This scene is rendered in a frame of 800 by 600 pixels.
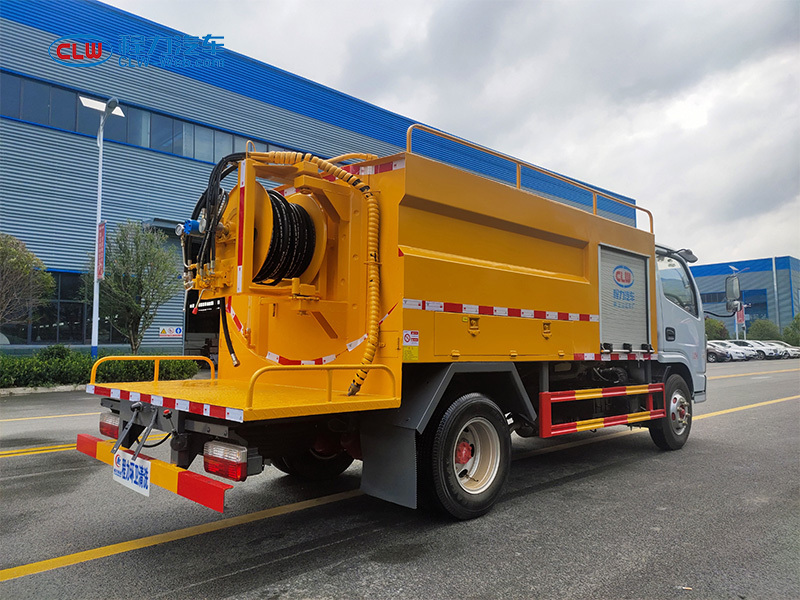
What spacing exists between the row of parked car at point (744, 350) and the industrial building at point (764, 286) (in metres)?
26.1

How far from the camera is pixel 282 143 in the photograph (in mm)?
25438

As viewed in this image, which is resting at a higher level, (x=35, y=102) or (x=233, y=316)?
(x=35, y=102)

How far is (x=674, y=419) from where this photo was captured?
7371 millimetres

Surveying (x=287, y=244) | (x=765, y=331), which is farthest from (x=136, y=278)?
(x=765, y=331)

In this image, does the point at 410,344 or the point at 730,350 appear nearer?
the point at 410,344

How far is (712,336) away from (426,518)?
57.9m

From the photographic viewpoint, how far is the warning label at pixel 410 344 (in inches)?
166

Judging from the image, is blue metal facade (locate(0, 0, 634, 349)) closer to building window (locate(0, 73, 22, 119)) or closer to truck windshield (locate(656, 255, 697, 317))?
building window (locate(0, 73, 22, 119))

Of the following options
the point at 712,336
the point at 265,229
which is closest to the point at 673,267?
the point at 265,229

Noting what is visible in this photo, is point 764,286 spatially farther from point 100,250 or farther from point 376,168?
point 376,168

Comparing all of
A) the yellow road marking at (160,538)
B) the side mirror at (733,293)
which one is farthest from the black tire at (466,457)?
the side mirror at (733,293)

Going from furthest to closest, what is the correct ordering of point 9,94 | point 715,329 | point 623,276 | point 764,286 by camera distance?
1. point 764,286
2. point 715,329
3. point 9,94
4. point 623,276

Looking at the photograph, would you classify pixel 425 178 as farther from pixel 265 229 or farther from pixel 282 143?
pixel 282 143

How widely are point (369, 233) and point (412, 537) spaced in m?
2.27
